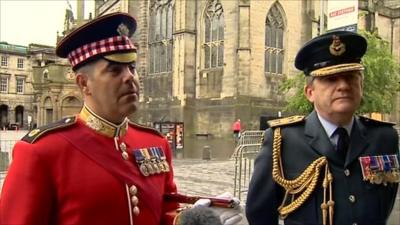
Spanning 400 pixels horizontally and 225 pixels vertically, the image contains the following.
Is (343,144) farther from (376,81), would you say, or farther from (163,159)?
(376,81)

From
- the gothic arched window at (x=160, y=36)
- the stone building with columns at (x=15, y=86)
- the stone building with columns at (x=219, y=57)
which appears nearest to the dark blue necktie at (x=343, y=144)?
the stone building with columns at (x=219, y=57)

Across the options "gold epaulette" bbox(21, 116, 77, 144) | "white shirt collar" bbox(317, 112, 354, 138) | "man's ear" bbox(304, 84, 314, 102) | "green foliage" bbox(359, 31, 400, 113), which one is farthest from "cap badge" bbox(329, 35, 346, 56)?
"green foliage" bbox(359, 31, 400, 113)

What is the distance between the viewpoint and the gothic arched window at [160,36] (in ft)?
106

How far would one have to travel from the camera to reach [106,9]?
4125 cm

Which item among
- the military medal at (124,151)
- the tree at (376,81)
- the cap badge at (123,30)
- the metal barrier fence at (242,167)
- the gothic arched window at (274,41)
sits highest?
the gothic arched window at (274,41)

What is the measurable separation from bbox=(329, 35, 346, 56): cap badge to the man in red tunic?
3.80 ft

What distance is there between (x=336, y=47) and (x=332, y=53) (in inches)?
2.0

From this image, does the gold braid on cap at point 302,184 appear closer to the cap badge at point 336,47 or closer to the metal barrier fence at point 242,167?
the cap badge at point 336,47

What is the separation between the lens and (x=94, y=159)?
2471mm

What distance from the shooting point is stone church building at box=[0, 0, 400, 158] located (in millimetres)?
28328

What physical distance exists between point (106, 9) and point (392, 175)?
40.1 m

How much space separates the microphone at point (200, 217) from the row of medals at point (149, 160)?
17.1 inches

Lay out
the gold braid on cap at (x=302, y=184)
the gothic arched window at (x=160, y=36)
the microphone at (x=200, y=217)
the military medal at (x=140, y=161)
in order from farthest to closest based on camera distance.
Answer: the gothic arched window at (x=160, y=36) → the gold braid on cap at (x=302, y=184) → the military medal at (x=140, y=161) → the microphone at (x=200, y=217)

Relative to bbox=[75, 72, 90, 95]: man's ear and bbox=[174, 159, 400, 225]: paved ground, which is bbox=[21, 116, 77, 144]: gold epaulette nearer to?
bbox=[75, 72, 90, 95]: man's ear
